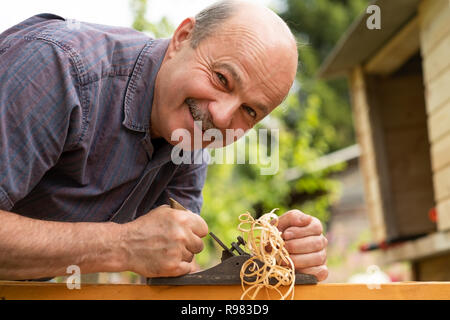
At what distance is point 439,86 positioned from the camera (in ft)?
10.8

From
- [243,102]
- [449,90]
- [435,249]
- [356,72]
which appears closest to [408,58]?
[356,72]

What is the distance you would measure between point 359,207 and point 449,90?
7847mm

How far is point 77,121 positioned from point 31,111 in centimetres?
13

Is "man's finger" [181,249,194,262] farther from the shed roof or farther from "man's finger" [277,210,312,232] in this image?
the shed roof

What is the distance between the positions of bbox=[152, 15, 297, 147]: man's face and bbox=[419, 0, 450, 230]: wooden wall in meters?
1.94

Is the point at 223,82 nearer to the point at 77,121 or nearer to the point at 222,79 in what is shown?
the point at 222,79

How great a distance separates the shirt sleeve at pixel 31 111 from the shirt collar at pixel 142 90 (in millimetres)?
216

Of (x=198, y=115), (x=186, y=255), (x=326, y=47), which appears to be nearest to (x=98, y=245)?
(x=186, y=255)

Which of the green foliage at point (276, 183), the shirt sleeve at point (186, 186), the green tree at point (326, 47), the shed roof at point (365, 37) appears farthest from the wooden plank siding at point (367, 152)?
the green tree at point (326, 47)

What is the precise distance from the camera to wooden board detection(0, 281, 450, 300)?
47.3 inches

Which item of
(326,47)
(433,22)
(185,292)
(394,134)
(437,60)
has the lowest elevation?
(185,292)

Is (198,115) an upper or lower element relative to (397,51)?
lower

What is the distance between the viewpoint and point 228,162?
5.50 metres

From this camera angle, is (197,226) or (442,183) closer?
(197,226)
